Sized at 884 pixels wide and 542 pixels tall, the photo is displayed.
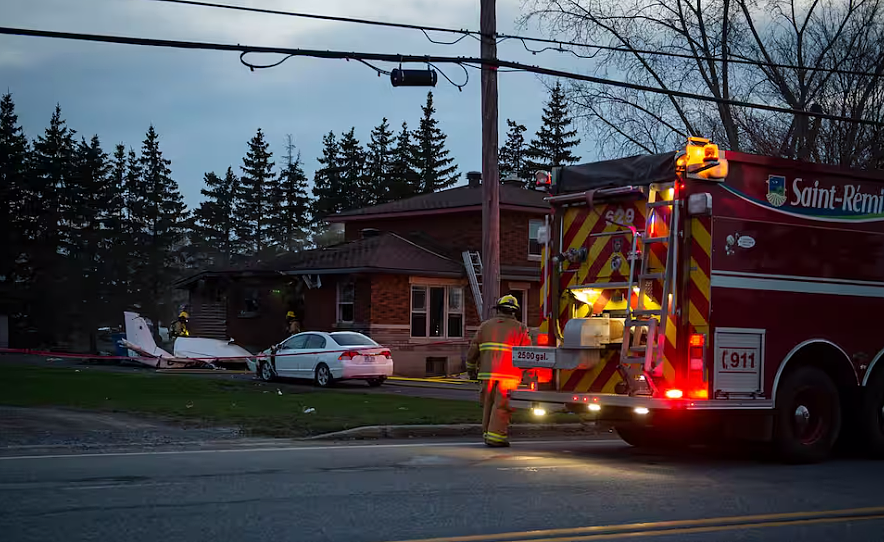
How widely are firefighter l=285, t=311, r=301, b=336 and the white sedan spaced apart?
633 cm

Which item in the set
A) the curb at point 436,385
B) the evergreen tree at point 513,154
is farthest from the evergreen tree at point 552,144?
the curb at point 436,385

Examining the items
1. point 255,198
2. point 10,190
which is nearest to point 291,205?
point 255,198

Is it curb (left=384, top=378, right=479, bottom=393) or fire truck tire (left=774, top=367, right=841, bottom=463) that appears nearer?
fire truck tire (left=774, top=367, right=841, bottom=463)

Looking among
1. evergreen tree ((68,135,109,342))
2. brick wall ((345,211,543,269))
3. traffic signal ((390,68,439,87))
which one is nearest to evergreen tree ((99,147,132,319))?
evergreen tree ((68,135,109,342))

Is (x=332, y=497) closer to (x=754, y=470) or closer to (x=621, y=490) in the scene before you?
(x=621, y=490)

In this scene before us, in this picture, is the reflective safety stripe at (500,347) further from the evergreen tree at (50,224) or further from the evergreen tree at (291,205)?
the evergreen tree at (291,205)

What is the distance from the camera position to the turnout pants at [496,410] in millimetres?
12781

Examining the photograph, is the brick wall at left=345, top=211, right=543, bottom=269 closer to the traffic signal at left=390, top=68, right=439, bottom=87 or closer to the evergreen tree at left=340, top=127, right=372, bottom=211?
the traffic signal at left=390, top=68, right=439, bottom=87

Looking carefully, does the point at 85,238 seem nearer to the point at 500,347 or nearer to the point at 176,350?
the point at 176,350

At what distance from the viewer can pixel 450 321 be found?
117 ft

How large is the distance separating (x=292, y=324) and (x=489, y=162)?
1902cm

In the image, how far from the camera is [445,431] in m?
15.0

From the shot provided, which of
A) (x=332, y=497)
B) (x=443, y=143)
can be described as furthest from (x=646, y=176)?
(x=443, y=143)

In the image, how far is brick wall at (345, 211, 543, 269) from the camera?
36.8 m
